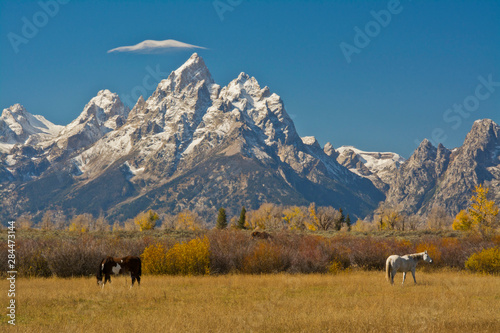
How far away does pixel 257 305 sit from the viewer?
18172 millimetres

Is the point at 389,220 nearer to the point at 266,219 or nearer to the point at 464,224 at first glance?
the point at 464,224

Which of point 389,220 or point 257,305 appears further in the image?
point 389,220

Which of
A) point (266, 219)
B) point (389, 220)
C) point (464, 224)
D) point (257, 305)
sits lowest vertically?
point (464, 224)

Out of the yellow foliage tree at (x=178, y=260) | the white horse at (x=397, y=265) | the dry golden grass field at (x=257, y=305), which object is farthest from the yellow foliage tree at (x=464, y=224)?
the dry golden grass field at (x=257, y=305)

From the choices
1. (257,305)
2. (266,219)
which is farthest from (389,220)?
(257,305)

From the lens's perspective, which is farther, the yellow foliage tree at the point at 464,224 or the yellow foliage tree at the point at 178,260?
the yellow foliage tree at the point at 464,224

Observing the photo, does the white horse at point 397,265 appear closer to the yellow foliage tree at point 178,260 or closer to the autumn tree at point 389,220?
the yellow foliage tree at point 178,260

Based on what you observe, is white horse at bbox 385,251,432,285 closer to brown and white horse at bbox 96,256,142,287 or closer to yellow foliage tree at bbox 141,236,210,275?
yellow foliage tree at bbox 141,236,210,275

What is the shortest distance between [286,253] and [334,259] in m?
4.19

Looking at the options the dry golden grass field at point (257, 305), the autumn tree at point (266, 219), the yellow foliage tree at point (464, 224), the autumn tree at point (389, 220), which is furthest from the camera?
the autumn tree at point (266, 219)

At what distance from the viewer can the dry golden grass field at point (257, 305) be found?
14.5m

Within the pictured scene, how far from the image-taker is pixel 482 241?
39.0 metres

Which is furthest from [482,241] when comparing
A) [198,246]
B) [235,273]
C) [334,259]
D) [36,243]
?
[36,243]

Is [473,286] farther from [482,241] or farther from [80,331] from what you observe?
[80,331]
